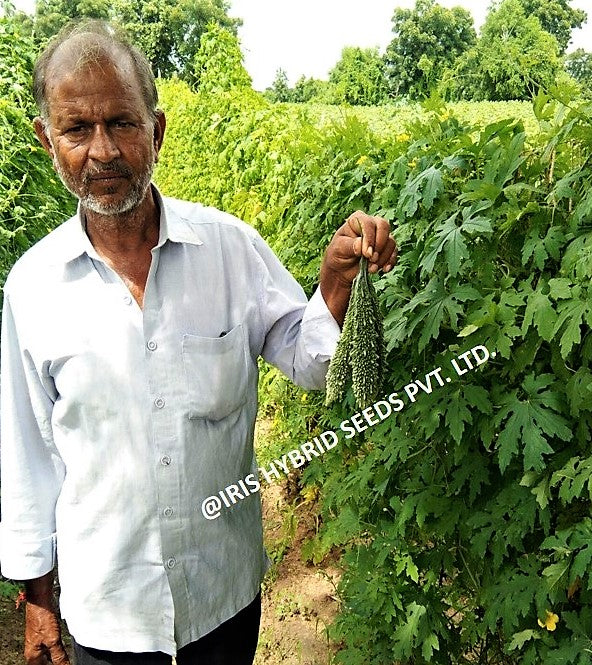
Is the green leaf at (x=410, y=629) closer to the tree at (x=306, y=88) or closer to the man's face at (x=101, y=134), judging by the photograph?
the man's face at (x=101, y=134)

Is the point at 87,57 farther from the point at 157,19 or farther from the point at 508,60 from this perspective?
the point at 157,19

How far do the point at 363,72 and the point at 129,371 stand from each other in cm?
6211

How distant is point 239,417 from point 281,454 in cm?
234

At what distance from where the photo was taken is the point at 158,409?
6.96 feet

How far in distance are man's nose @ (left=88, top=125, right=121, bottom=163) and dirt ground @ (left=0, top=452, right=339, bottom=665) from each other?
270 cm

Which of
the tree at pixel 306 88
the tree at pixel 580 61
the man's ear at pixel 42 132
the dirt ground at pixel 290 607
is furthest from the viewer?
the tree at pixel 306 88

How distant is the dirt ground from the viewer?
4.07m

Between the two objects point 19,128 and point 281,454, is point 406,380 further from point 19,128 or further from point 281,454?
point 19,128

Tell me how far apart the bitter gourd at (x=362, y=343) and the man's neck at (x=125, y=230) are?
2.28 feet

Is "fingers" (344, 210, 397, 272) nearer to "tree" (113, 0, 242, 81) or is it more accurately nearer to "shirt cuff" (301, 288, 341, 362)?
"shirt cuff" (301, 288, 341, 362)

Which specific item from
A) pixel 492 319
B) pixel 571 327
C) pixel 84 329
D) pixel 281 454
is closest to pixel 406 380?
pixel 492 319

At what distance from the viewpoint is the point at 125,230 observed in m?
2.21

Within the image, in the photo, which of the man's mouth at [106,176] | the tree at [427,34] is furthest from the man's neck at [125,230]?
the tree at [427,34]

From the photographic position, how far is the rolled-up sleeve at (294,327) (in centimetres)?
215
